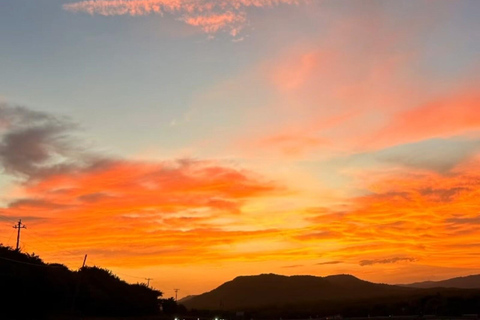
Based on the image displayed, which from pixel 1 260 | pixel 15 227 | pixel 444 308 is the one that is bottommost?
pixel 444 308

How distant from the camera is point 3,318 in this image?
204 feet

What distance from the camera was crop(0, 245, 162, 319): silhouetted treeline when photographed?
214 ft

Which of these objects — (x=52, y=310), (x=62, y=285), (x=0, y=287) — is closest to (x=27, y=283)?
(x=0, y=287)

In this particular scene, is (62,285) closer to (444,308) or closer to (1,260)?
(1,260)

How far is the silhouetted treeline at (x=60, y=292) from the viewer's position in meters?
65.1

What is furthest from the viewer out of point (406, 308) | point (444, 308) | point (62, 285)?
point (406, 308)

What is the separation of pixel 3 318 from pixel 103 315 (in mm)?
35239

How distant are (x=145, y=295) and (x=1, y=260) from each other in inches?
2179

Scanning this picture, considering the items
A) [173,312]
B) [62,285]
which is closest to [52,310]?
[62,285]

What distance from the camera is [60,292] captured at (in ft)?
268

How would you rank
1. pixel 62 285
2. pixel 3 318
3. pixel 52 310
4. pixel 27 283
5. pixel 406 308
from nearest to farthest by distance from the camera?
pixel 3 318
pixel 27 283
pixel 52 310
pixel 62 285
pixel 406 308

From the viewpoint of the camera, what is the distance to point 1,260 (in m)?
70.4

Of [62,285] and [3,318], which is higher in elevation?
[62,285]

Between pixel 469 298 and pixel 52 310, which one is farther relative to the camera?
pixel 469 298
